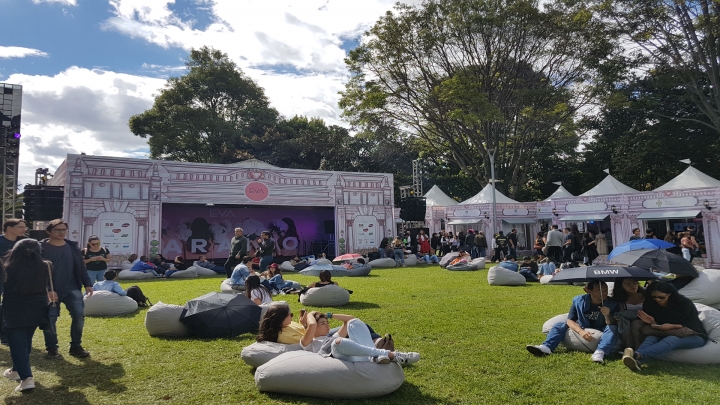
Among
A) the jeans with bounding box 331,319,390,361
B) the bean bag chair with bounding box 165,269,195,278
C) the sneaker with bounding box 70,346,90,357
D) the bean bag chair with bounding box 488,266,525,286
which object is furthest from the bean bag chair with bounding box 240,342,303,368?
the bean bag chair with bounding box 165,269,195,278

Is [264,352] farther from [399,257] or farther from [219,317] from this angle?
[399,257]

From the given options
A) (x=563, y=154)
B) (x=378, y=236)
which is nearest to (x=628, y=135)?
(x=563, y=154)

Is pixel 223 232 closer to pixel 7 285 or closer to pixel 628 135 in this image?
pixel 7 285

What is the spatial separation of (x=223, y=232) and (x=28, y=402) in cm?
1958

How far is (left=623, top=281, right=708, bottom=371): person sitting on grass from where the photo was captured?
14.7ft

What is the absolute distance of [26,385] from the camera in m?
4.01

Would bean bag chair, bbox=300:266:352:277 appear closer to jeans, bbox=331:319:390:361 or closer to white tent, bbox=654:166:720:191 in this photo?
jeans, bbox=331:319:390:361

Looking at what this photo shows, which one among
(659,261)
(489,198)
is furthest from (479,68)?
(659,261)

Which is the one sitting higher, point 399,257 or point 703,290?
point 399,257

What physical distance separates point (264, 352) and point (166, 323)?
2.17m

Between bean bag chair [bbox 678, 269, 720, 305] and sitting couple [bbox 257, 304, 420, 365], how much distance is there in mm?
4654

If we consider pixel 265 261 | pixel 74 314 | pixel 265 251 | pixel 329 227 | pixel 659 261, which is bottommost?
pixel 74 314

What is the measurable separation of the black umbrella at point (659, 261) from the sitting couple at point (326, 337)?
4.39m

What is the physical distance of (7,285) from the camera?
4164mm
